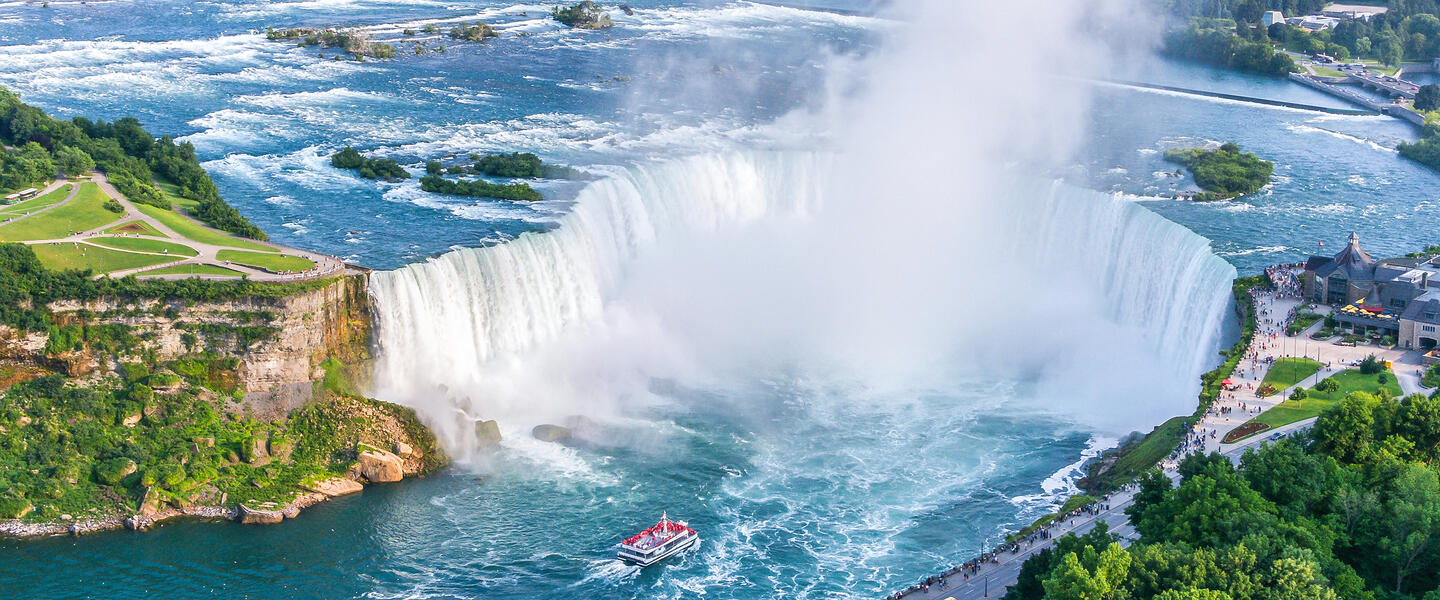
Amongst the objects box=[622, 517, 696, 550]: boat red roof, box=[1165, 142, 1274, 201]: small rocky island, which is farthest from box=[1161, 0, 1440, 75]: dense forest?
box=[622, 517, 696, 550]: boat red roof

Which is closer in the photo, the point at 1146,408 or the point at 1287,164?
the point at 1146,408

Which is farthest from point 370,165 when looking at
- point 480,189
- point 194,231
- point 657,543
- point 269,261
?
point 657,543

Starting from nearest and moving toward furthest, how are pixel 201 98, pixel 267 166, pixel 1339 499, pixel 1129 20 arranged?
pixel 1339 499
pixel 267 166
pixel 201 98
pixel 1129 20

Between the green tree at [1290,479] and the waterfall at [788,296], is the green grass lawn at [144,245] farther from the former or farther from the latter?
the green tree at [1290,479]

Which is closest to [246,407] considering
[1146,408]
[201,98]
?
[1146,408]

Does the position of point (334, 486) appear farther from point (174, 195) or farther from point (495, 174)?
point (495, 174)

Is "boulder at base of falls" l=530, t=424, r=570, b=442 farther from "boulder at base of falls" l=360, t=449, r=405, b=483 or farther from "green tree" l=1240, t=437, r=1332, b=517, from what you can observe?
"green tree" l=1240, t=437, r=1332, b=517

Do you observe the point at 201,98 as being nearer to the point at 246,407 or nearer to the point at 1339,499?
the point at 246,407
